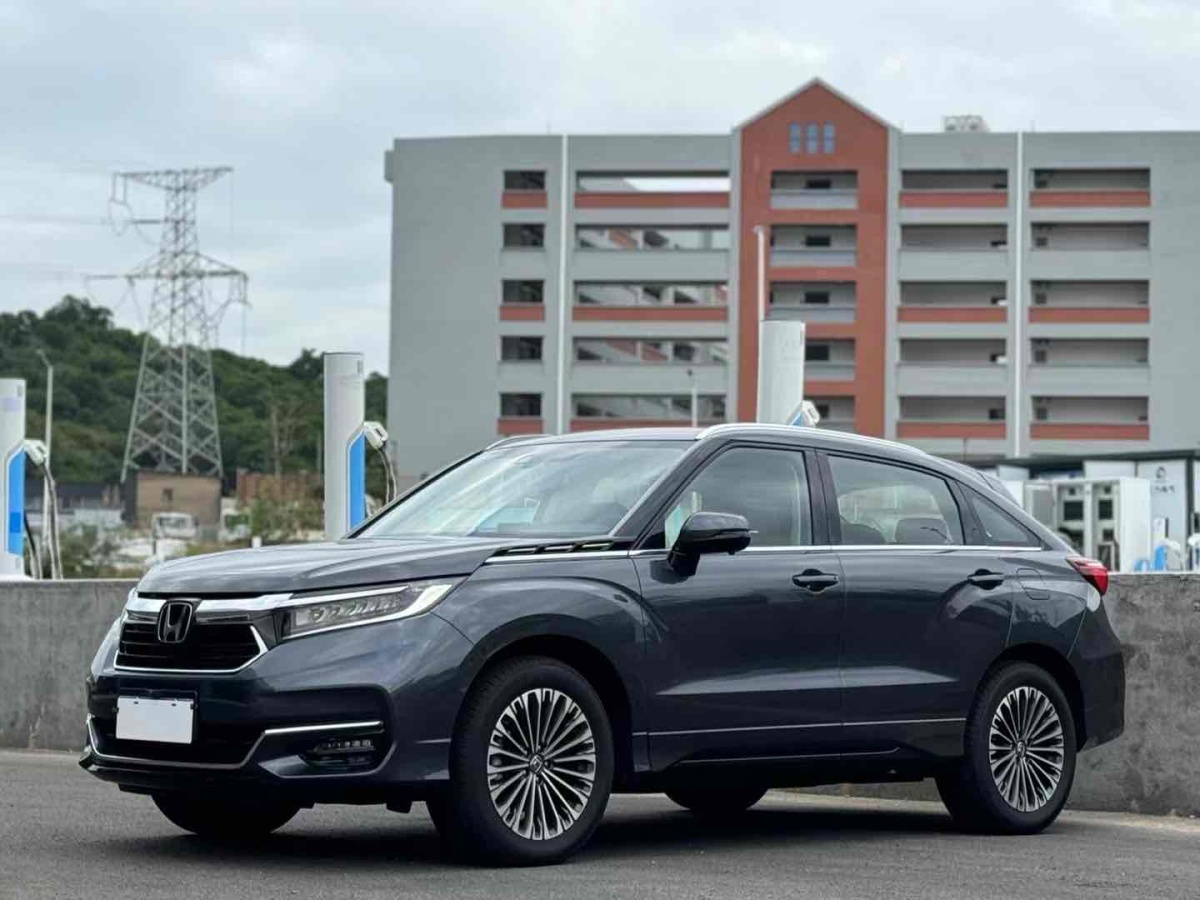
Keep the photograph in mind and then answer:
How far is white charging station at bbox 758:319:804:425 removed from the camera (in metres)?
16.2

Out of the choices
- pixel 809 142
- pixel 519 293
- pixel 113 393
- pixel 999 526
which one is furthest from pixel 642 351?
pixel 999 526

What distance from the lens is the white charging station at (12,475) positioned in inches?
742

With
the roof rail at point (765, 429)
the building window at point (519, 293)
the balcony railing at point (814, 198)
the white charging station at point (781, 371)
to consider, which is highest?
the balcony railing at point (814, 198)

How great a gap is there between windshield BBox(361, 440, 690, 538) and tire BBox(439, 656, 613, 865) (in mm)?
707

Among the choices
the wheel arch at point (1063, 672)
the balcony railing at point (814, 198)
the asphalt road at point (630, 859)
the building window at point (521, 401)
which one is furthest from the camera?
the building window at point (521, 401)

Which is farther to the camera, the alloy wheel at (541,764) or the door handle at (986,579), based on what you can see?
the door handle at (986,579)

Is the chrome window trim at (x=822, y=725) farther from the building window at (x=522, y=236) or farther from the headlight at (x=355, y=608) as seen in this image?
the building window at (x=522, y=236)

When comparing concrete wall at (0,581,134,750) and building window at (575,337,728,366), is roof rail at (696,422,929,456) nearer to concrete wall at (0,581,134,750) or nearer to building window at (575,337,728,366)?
concrete wall at (0,581,134,750)

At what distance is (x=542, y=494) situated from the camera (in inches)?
336

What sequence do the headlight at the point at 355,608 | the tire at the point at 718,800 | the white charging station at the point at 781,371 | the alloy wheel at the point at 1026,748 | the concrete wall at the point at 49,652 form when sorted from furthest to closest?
the white charging station at the point at 781,371 → the concrete wall at the point at 49,652 → the tire at the point at 718,800 → the alloy wheel at the point at 1026,748 → the headlight at the point at 355,608

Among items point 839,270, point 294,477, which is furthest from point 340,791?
point 294,477

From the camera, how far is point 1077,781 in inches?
435

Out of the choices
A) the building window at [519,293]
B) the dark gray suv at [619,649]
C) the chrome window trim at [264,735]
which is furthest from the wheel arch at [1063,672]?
the building window at [519,293]

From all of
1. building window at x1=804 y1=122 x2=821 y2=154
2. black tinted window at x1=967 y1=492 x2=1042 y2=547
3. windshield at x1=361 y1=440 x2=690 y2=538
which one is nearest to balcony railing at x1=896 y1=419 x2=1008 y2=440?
building window at x1=804 y1=122 x2=821 y2=154
